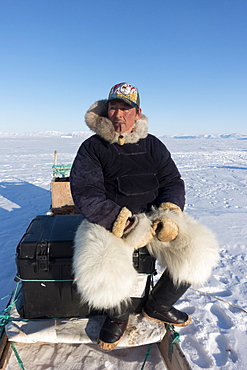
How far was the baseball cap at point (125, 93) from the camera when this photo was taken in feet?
5.37

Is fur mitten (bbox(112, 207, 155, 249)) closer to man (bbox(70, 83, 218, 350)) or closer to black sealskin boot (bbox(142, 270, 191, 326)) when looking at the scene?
man (bbox(70, 83, 218, 350))

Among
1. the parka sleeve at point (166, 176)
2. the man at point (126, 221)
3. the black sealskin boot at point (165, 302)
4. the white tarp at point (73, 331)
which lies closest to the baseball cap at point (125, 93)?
the man at point (126, 221)

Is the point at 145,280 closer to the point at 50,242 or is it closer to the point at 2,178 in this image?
the point at 50,242

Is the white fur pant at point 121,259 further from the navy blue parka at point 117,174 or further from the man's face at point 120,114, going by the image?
the man's face at point 120,114

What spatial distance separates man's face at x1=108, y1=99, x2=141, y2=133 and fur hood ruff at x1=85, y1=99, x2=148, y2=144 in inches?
2.1

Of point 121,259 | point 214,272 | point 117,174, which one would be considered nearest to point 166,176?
point 117,174

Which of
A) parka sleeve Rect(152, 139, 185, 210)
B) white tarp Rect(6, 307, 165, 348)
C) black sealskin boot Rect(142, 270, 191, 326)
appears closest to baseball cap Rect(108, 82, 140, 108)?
parka sleeve Rect(152, 139, 185, 210)

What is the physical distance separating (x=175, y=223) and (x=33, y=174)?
27.4ft

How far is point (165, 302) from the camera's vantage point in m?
1.55

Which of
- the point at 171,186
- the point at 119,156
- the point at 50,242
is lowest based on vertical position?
the point at 50,242

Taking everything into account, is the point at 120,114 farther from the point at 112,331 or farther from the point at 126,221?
the point at 112,331

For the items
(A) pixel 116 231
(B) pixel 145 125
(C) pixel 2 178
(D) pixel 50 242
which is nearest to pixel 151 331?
(A) pixel 116 231

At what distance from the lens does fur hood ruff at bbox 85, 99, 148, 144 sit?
1611mm

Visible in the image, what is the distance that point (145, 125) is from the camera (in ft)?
5.88
